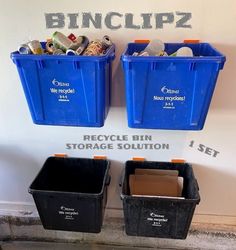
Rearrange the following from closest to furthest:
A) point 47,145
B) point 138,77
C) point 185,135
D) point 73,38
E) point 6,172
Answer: point 138,77, point 73,38, point 185,135, point 47,145, point 6,172

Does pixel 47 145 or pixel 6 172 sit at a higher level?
pixel 47 145

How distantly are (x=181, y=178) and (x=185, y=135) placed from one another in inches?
9.4

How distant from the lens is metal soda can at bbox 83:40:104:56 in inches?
41.1

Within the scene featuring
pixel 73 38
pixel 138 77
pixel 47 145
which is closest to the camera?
pixel 138 77

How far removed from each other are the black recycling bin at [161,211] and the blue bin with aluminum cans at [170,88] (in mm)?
362

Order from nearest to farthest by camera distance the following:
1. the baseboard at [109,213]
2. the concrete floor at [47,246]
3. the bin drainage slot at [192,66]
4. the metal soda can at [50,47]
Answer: the bin drainage slot at [192,66] < the metal soda can at [50,47] < the baseboard at [109,213] < the concrete floor at [47,246]

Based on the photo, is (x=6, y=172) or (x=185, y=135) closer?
(x=185, y=135)

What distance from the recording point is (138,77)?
102 cm

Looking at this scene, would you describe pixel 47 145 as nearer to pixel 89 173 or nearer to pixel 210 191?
pixel 89 173

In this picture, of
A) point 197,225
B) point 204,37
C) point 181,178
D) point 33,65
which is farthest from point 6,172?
point 204,37

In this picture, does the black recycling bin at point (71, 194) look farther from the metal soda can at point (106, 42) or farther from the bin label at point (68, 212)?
the metal soda can at point (106, 42)

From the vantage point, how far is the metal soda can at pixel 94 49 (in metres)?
1.04

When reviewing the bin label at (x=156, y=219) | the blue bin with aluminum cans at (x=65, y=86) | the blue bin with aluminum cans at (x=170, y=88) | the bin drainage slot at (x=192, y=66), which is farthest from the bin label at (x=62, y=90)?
the bin label at (x=156, y=219)

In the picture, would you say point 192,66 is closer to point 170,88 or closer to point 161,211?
point 170,88
